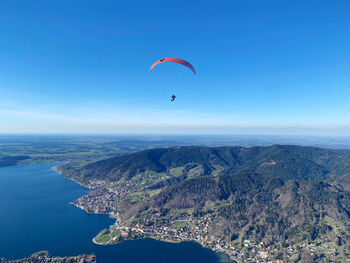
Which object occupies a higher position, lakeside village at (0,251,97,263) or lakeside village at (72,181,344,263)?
lakeside village at (0,251,97,263)

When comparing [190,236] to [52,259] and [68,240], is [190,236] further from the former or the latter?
[52,259]

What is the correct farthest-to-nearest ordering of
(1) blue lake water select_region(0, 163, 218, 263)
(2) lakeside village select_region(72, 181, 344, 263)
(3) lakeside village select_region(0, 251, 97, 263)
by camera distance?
(2) lakeside village select_region(72, 181, 344, 263) → (1) blue lake water select_region(0, 163, 218, 263) → (3) lakeside village select_region(0, 251, 97, 263)

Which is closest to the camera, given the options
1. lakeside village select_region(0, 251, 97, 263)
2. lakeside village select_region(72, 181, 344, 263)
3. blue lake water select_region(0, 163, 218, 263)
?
lakeside village select_region(0, 251, 97, 263)

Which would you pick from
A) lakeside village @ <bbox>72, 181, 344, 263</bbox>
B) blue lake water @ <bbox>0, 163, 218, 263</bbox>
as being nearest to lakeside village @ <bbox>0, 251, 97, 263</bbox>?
blue lake water @ <bbox>0, 163, 218, 263</bbox>

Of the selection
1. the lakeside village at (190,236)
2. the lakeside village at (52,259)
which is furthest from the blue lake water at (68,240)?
the lakeside village at (190,236)

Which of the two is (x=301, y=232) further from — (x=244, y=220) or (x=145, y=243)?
(x=145, y=243)

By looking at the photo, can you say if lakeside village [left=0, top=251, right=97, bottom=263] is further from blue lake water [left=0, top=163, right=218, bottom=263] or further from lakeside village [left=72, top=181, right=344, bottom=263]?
lakeside village [left=72, top=181, right=344, bottom=263]

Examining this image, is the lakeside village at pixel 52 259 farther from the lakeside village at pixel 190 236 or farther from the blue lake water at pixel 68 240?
the lakeside village at pixel 190 236

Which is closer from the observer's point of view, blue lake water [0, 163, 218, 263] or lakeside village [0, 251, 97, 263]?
lakeside village [0, 251, 97, 263]

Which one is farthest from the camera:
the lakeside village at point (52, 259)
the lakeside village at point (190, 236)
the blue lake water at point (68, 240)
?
the lakeside village at point (190, 236)
